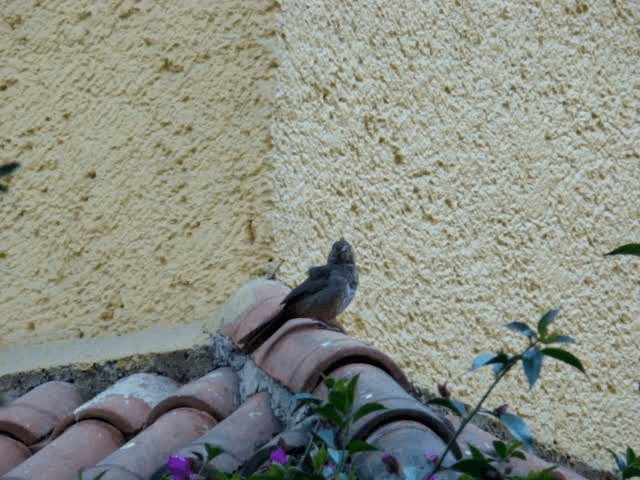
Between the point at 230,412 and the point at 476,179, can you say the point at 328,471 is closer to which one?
the point at 230,412

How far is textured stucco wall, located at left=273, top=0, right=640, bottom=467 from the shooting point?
3596 mm

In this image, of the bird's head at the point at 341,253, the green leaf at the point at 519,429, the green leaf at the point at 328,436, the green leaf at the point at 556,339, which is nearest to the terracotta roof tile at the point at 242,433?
the green leaf at the point at 328,436

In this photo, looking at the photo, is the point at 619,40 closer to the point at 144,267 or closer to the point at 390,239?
the point at 390,239

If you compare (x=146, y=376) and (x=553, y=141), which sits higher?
(x=553, y=141)

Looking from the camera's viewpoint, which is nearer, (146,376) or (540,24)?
(146,376)

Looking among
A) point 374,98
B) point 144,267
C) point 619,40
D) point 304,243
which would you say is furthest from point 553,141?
point 144,267

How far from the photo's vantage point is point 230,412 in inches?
115

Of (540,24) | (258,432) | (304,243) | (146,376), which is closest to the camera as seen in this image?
(258,432)

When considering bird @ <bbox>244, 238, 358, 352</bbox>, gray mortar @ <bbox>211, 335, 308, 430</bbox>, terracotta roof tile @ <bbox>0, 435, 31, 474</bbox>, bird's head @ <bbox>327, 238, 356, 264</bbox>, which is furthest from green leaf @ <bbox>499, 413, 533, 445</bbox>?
bird's head @ <bbox>327, 238, 356, 264</bbox>

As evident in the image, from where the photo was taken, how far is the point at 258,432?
2646mm

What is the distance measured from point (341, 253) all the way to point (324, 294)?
0.87ft

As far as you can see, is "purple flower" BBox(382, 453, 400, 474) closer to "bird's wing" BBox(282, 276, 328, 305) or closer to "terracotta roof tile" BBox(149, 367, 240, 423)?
"terracotta roof tile" BBox(149, 367, 240, 423)

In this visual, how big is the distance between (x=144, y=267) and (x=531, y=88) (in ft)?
5.25

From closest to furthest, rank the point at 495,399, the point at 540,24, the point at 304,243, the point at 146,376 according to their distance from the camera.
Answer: the point at 146,376
the point at 304,243
the point at 495,399
the point at 540,24
